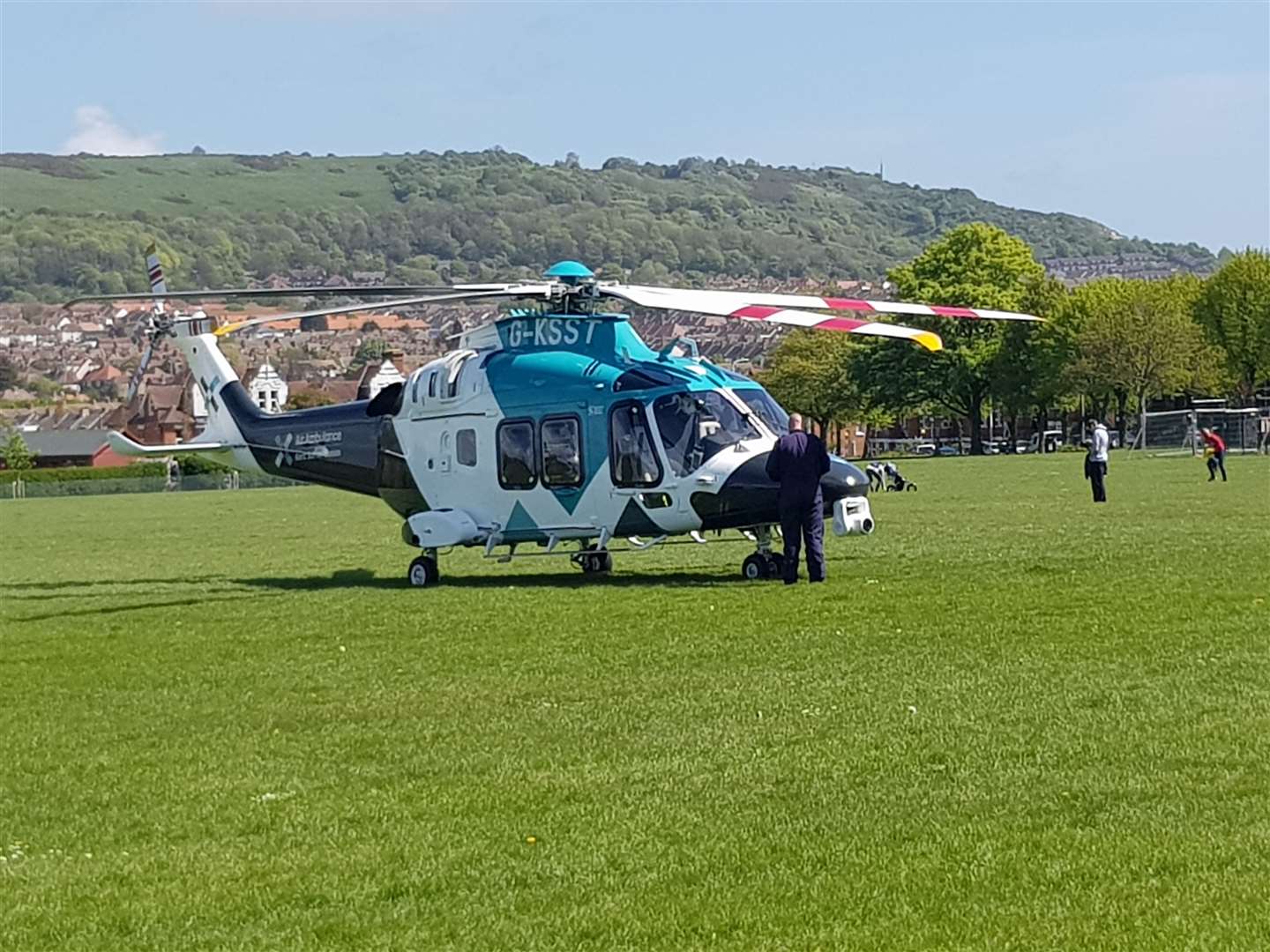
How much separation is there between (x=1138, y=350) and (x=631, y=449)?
79.9 m

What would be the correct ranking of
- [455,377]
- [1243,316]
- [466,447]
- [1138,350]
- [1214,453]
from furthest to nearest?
[1243,316]
[1138,350]
[1214,453]
[455,377]
[466,447]

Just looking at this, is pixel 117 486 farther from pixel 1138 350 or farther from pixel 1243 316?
pixel 1243 316

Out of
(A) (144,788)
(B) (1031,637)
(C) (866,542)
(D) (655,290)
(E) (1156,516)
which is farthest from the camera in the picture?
(E) (1156,516)

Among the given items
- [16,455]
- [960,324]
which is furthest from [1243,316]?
[16,455]

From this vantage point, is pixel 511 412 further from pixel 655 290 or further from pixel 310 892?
pixel 310 892

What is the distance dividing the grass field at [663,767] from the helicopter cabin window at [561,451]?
193cm

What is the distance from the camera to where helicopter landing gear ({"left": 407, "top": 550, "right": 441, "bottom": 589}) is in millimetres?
24422

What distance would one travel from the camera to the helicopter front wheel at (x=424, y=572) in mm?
24422

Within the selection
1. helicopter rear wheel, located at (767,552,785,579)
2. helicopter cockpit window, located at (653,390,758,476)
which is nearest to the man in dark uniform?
helicopter rear wheel, located at (767,552,785,579)

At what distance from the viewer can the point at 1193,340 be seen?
9969 centimetres

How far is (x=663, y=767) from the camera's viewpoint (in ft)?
34.7

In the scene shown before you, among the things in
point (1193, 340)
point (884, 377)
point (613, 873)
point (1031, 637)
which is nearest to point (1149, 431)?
point (1193, 340)

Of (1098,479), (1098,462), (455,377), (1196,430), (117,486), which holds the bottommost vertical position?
(117,486)

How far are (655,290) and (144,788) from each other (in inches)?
478
